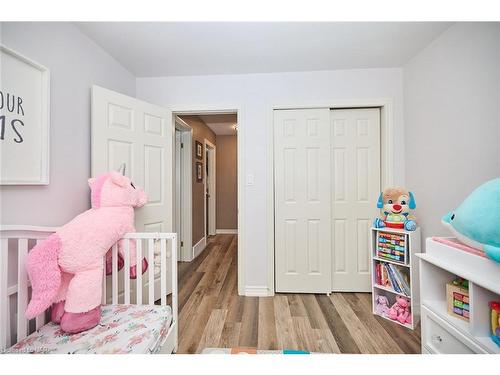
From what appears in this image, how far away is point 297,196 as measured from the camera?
219 centimetres

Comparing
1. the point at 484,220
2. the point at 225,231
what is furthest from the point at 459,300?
the point at 225,231

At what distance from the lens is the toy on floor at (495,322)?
0.84 m

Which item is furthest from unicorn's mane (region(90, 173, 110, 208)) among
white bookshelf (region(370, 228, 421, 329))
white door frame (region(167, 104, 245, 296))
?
white bookshelf (region(370, 228, 421, 329))

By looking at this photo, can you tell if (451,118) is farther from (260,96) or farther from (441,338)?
(260,96)

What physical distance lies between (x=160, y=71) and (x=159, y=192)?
1270 mm

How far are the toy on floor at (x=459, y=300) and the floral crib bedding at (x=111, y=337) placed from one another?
1.49 meters

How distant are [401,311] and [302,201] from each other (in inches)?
48.1

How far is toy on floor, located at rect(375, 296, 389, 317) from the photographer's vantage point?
5.81 ft

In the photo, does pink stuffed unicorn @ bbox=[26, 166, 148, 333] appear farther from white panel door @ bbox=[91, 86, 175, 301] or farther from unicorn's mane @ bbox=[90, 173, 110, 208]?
white panel door @ bbox=[91, 86, 175, 301]

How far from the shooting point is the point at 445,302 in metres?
1.13

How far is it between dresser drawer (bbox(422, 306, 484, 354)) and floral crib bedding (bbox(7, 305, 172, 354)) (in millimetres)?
1412
